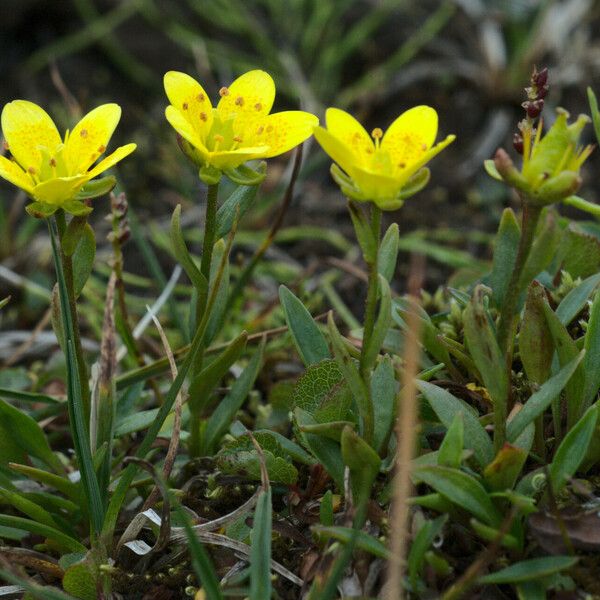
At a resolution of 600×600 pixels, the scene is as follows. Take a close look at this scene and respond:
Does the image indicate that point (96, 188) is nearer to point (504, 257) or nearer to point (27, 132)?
point (27, 132)

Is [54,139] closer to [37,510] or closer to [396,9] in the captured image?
[37,510]

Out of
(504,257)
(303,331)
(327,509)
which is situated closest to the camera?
(327,509)

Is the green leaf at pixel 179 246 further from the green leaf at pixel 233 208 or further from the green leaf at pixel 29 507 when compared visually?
the green leaf at pixel 29 507

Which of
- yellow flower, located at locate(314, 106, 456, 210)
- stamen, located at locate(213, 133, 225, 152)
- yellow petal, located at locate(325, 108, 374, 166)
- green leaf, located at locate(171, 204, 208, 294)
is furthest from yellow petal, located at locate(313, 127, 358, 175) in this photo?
green leaf, located at locate(171, 204, 208, 294)

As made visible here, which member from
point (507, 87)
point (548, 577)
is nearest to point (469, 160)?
point (507, 87)

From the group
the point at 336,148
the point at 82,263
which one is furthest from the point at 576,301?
the point at 82,263

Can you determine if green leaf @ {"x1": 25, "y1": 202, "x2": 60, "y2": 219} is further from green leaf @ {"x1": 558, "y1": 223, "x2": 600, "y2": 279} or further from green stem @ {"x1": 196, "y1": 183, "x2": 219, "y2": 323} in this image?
green leaf @ {"x1": 558, "y1": 223, "x2": 600, "y2": 279}
